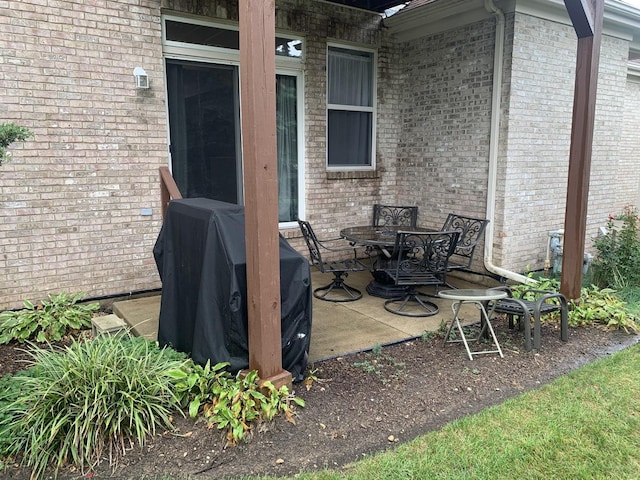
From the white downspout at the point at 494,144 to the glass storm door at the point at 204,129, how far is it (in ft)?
10.0

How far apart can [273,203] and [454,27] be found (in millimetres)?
4643

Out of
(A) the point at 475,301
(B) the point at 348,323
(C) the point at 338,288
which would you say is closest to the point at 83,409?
(B) the point at 348,323

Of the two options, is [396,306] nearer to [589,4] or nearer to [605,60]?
[589,4]

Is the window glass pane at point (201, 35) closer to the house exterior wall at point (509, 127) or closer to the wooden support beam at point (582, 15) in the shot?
the house exterior wall at point (509, 127)

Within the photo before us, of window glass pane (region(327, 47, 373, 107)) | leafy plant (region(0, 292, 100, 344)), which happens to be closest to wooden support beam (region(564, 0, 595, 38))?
window glass pane (region(327, 47, 373, 107))

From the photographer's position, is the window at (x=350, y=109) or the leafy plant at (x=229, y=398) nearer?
the leafy plant at (x=229, y=398)

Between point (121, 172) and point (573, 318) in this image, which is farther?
point (121, 172)

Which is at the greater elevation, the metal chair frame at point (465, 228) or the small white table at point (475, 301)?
the metal chair frame at point (465, 228)

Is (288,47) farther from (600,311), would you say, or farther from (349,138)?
(600,311)

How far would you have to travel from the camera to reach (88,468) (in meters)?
2.45

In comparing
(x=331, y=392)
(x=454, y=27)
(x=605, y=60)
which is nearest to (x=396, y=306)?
(x=331, y=392)

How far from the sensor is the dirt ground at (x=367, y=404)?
8.17 feet

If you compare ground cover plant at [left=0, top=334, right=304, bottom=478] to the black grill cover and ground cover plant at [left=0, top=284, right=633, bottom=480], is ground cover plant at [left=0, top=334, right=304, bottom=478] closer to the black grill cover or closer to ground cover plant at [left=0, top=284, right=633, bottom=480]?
ground cover plant at [left=0, top=284, right=633, bottom=480]

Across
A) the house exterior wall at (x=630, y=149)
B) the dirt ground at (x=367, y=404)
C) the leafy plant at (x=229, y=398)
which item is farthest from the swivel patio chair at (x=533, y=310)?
the house exterior wall at (x=630, y=149)
